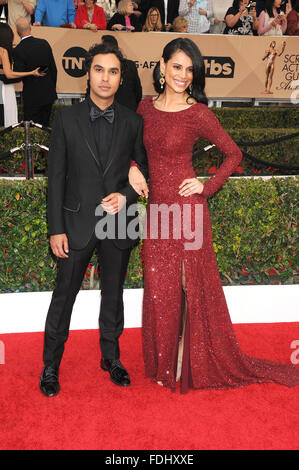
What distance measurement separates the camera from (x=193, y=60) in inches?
118

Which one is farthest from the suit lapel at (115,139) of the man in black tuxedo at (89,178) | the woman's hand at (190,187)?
the woman's hand at (190,187)

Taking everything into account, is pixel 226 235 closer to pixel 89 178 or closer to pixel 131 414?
pixel 89 178

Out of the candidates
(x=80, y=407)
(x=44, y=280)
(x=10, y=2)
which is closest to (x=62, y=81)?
(x=10, y=2)

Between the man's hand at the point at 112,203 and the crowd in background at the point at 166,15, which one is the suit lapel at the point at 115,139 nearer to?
the man's hand at the point at 112,203

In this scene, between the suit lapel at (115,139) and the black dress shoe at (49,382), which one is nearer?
the suit lapel at (115,139)

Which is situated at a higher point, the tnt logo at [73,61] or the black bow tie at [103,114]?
the tnt logo at [73,61]

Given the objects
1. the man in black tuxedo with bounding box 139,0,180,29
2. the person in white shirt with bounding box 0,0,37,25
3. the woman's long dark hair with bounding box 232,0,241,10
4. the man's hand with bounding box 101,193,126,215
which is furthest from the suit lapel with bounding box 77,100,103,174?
the woman's long dark hair with bounding box 232,0,241,10

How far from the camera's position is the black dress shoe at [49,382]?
3282mm

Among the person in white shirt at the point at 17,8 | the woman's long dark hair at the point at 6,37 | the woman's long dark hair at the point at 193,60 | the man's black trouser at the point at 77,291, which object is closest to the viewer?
the woman's long dark hair at the point at 193,60

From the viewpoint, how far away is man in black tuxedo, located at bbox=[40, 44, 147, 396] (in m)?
3.01

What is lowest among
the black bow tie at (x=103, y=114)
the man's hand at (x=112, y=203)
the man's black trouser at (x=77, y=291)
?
the man's black trouser at (x=77, y=291)

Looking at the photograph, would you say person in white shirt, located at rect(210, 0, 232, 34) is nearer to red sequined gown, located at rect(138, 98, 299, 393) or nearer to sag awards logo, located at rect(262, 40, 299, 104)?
sag awards logo, located at rect(262, 40, 299, 104)

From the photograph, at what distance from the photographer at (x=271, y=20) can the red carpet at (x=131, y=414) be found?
8556mm
